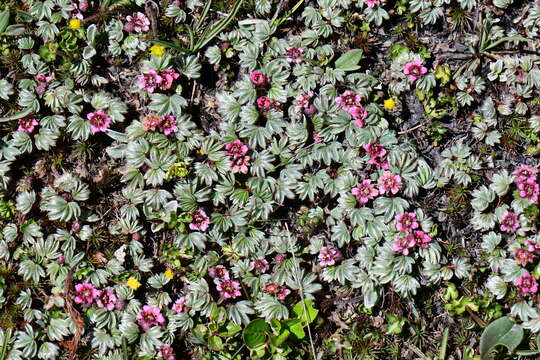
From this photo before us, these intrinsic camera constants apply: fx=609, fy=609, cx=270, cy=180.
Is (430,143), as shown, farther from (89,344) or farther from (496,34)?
(89,344)

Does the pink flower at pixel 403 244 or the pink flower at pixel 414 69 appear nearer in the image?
the pink flower at pixel 403 244

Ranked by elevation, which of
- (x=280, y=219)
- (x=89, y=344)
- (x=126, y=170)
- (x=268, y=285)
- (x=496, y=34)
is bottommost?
(x=89, y=344)

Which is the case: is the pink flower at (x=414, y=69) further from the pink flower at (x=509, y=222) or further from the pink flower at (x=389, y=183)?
the pink flower at (x=509, y=222)

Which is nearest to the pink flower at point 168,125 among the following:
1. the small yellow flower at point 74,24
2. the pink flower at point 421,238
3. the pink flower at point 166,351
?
the small yellow flower at point 74,24

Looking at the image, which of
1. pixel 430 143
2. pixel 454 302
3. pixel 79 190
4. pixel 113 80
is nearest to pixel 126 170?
pixel 79 190

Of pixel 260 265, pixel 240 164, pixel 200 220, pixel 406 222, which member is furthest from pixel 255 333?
pixel 406 222
